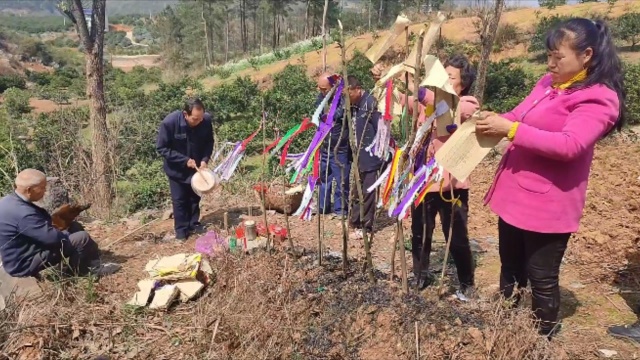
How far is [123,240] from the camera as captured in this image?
4.46 metres

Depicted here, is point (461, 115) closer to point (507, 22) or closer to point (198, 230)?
point (198, 230)

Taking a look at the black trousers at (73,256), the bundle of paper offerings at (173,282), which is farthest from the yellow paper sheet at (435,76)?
the black trousers at (73,256)

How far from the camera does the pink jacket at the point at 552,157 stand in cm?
165

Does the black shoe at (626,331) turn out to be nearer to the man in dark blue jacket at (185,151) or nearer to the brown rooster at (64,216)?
the man in dark blue jacket at (185,151)

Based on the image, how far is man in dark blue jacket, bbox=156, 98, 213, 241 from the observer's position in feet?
13.3

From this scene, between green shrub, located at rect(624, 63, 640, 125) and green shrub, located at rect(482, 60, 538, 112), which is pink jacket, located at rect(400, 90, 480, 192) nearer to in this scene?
green shrub, located at rect(624, 63, 640, 125)

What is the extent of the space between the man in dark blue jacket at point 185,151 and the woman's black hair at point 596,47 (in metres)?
3.00

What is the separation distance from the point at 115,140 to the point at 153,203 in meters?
1.46

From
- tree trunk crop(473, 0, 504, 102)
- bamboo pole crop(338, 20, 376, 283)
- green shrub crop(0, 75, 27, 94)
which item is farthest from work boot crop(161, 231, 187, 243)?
green shrub crop(0, 75, 27, 94)

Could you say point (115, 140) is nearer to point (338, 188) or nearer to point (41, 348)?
point (338, 188)

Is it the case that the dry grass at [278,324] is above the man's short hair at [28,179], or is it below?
below

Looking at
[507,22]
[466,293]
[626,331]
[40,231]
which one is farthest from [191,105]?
[507,22]

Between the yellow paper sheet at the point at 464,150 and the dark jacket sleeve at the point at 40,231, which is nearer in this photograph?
the yellow paper sheet at the point at 464,150

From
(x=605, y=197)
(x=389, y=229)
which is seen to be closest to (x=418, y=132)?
(x=389, y=229)
